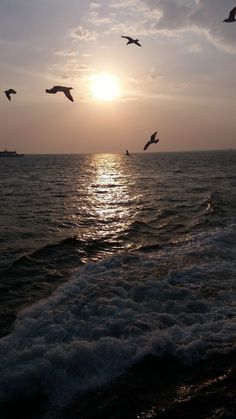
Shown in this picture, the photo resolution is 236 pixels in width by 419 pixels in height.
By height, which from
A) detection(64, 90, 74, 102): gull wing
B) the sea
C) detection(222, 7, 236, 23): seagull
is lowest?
the sea

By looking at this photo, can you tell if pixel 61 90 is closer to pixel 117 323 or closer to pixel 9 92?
pixel 9 92

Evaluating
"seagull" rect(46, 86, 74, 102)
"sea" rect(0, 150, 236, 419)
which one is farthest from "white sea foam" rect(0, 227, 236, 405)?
"seagull" rect(46, 86, 74, 102)

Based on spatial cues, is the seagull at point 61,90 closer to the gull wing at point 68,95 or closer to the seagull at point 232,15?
the gull wing at point 68,95

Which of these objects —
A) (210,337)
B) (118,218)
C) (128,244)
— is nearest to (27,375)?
(210,337)

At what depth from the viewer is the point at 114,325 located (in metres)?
10.4

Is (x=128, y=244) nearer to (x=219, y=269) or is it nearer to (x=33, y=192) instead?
(x=219, y=269)

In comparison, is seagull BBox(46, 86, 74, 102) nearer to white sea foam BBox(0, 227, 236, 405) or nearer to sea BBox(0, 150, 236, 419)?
sea BBox(0, 150, 236, 419)

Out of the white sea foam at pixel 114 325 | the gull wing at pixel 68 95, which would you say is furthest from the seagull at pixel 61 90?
the white sea foam at pixel 114 325

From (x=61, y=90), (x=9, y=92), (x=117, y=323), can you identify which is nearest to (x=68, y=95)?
(x=61, y=90)

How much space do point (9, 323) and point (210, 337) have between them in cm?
491

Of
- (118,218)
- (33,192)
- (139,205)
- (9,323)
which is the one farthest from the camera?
(33,192)

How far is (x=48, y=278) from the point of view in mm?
14914

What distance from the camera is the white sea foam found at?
8.34m

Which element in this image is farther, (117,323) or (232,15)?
(232,15)
